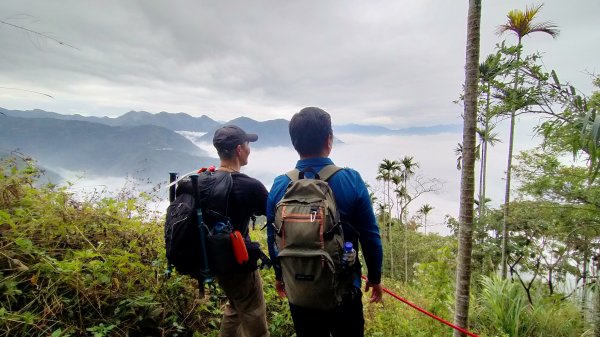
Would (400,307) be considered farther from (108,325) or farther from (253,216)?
(108,325)

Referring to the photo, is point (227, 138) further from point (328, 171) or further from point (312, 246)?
point (312, 246)

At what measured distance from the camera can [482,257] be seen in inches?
635

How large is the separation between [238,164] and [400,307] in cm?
382

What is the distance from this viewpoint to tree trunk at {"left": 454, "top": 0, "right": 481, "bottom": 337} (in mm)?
2369

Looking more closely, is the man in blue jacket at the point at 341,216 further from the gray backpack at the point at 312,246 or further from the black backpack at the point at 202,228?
the black backpack at the point at 202,228

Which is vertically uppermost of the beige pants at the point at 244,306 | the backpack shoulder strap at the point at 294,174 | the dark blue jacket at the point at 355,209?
the backpack shoulder strap at the point at 294,174

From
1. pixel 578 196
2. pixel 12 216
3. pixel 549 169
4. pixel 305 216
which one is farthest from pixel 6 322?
pixel 549 169

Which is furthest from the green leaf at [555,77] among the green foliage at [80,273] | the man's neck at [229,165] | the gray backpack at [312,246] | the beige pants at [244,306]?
the green foliage at [80,273]

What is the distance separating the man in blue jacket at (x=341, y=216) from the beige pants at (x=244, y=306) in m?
0.60

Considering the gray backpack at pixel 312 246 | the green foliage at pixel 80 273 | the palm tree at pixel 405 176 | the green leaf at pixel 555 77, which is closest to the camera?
the gray backpack at pixel 312 246

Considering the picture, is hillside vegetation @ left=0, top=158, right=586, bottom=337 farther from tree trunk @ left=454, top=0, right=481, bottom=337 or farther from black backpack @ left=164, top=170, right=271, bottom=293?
tree trunk @ left=454, top=0, right=481, bottom=337

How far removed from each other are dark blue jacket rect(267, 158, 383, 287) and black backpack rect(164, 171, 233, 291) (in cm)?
51

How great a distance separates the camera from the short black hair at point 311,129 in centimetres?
195

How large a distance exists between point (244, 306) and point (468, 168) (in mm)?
2115
